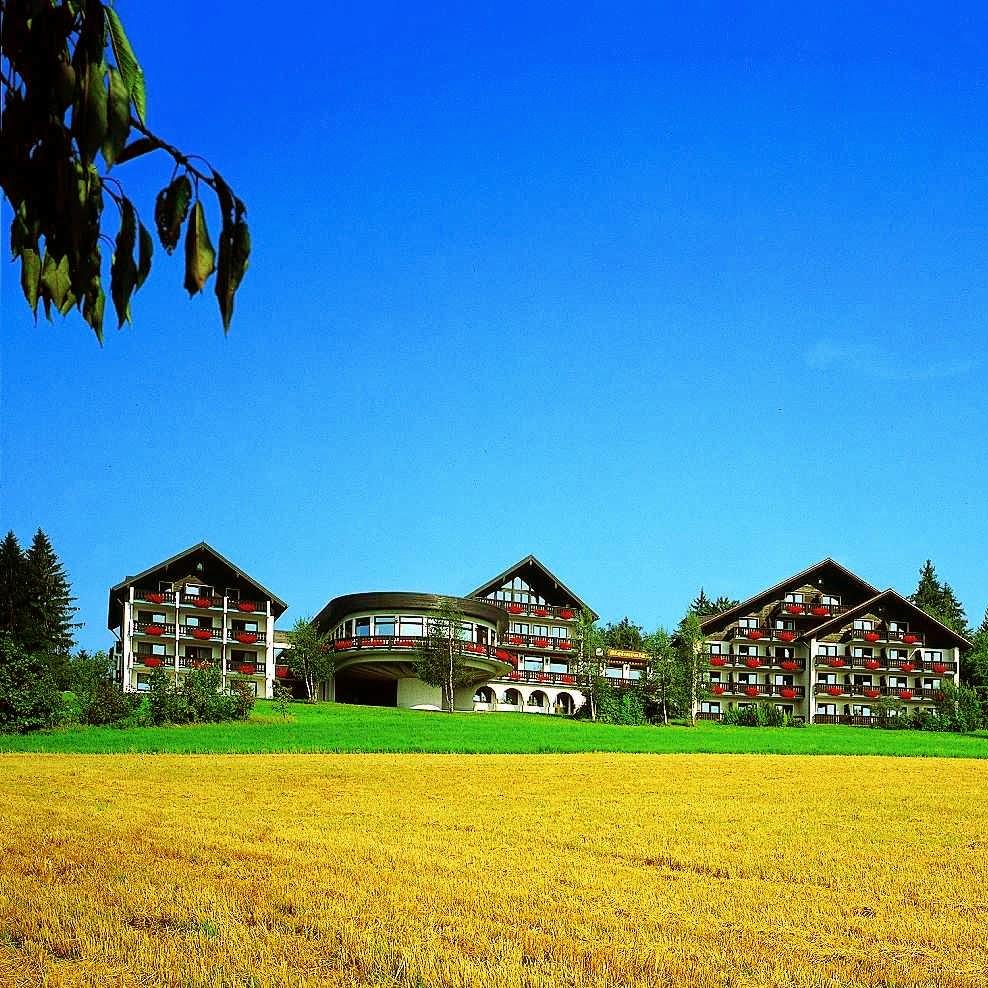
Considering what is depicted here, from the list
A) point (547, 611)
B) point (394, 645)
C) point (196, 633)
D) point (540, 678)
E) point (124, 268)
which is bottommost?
point (540, 678)

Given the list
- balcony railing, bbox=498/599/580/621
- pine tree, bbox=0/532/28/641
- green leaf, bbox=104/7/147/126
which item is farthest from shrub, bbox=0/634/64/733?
balcony railing, bbox=498/599/580/621

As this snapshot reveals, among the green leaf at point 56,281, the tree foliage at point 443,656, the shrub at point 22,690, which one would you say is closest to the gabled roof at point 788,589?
the tree foliage at point 443,656

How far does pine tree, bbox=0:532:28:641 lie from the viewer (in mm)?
82250

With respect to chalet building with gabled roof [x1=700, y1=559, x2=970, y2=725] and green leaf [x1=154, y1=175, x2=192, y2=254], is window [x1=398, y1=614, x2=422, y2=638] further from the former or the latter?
green leaf [x1=154, y1=175, x2=192, y2=254]

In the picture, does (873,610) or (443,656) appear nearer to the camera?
(443,656)

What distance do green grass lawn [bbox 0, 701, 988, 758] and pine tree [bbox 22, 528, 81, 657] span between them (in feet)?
73.9

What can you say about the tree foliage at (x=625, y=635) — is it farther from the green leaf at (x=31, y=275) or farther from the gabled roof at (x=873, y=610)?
the green leaf at (x=31, y=275)

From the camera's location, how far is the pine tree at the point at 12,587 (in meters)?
82.2

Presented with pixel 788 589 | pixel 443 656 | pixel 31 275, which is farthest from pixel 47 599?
pixel 31 275

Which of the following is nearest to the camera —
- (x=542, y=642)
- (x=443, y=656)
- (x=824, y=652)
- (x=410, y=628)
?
(x=443, y=656)

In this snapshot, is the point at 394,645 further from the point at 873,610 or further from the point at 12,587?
the point at 873,610

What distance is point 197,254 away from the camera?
167 inches

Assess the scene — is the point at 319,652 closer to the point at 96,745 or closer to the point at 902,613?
the point at 96,745

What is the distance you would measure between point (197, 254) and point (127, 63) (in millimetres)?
679
